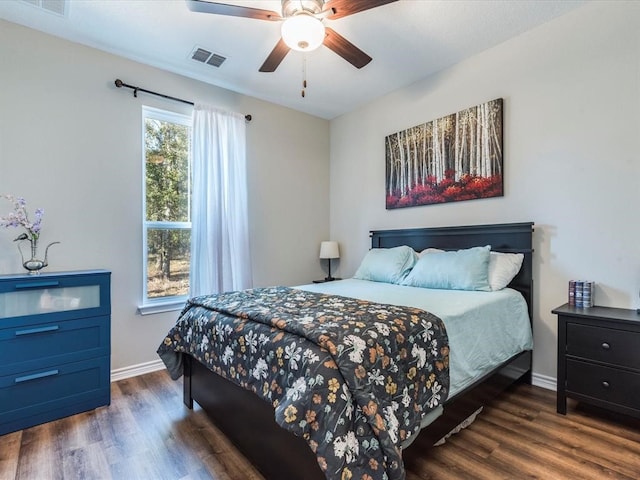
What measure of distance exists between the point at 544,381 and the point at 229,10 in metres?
3.45

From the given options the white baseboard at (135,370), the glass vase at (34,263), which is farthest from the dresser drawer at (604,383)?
the glass vase at (34,263)

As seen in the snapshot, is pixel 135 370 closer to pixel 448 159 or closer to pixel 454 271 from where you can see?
pixel 454 271

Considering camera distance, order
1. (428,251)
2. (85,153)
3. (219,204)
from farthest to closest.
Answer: (219,204) → (428,251) → (85,153)

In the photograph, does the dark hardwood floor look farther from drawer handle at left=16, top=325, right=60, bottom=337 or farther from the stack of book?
the stack of book

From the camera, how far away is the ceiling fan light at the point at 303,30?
6.04 ft

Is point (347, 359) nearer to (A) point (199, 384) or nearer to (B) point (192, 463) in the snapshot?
(B) point (192, 463)

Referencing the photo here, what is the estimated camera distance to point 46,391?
2.15 m

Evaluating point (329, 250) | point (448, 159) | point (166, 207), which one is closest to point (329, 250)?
point (329, 250)

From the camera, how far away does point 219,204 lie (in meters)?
3.35

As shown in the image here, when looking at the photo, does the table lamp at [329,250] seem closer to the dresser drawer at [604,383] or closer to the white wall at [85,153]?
the white wall at [85,153]

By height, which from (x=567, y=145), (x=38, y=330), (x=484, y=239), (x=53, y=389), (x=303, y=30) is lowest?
(x=53, y=389)

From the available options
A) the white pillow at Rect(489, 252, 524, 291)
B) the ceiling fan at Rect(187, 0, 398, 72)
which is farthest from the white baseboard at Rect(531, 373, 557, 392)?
the ceiling fan at Rect(187, 0, 398, 72)

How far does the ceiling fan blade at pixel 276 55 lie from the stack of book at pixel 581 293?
2.62 metres

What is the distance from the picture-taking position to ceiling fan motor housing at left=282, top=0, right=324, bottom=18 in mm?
1891
